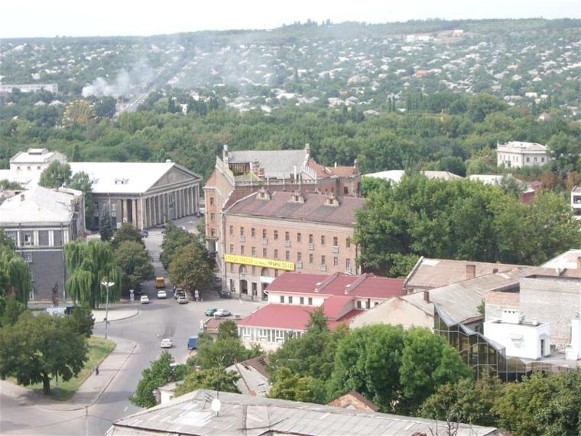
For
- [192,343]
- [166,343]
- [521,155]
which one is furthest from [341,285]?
[521,155]

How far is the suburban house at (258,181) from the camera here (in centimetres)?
5275

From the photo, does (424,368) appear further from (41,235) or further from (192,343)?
(41,235)

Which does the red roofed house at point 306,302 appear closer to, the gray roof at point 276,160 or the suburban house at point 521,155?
the gray roof at point 276,160

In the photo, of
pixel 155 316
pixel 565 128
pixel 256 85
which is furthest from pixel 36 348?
pixel 256 85

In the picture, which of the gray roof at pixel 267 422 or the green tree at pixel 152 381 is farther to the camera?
the green tree at pixel 152 381

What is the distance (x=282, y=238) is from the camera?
163 feet

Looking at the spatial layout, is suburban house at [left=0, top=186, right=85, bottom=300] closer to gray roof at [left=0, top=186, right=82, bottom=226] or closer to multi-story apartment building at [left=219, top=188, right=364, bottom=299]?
gray roof at [left=0, top=186, right=82, bottom=226]

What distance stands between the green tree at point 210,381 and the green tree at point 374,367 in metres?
1.80

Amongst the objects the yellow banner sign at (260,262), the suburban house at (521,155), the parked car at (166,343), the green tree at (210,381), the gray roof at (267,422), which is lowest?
the suburban house at (521,155)

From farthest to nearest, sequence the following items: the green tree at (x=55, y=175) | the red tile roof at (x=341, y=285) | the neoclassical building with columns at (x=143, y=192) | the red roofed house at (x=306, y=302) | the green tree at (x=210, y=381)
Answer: the neoclassical building with columns at (x=143, y=192) → the green tree at (x=55, y=175) → the red tile roof at (x=341, y=285) → the red roofed house at (x=306, y=302) → the green tree at (x=210, y=381)

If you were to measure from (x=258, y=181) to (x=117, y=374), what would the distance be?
52.4ft

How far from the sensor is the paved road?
Result: 34.1 m

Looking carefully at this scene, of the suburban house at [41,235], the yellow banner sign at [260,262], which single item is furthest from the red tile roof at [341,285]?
the suburban house at [41,235]

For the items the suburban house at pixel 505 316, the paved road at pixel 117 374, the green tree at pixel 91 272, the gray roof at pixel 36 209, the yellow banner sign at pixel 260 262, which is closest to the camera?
the suburban house at pixel 505 316
